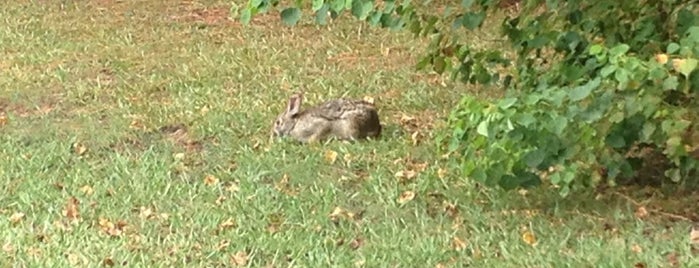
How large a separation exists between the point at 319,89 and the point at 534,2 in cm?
290

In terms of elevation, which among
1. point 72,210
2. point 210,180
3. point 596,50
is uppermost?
point 596,50

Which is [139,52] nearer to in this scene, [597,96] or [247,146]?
[247,146]

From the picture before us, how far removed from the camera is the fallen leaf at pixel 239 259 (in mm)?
4449

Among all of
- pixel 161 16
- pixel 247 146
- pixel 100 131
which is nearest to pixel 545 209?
pixel 247 146

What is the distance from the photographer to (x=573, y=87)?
4309 mm

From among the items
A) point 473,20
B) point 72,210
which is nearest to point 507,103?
point 473,20

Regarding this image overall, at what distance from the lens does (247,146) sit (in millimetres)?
6180

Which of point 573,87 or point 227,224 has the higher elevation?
point 573,87

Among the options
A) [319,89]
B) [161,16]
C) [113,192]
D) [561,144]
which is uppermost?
[561,144]

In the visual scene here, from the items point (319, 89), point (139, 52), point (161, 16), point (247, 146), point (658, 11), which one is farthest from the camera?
point (161, 16)

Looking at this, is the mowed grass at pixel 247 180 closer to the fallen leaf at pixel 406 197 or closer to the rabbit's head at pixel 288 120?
the fallen leaf at pixel 406 197

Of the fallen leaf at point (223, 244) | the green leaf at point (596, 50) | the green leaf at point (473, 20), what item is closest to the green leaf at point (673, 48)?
the green leaf at point (596, 50)

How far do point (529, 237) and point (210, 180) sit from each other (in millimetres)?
1642

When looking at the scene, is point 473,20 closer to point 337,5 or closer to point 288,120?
point 337,5
